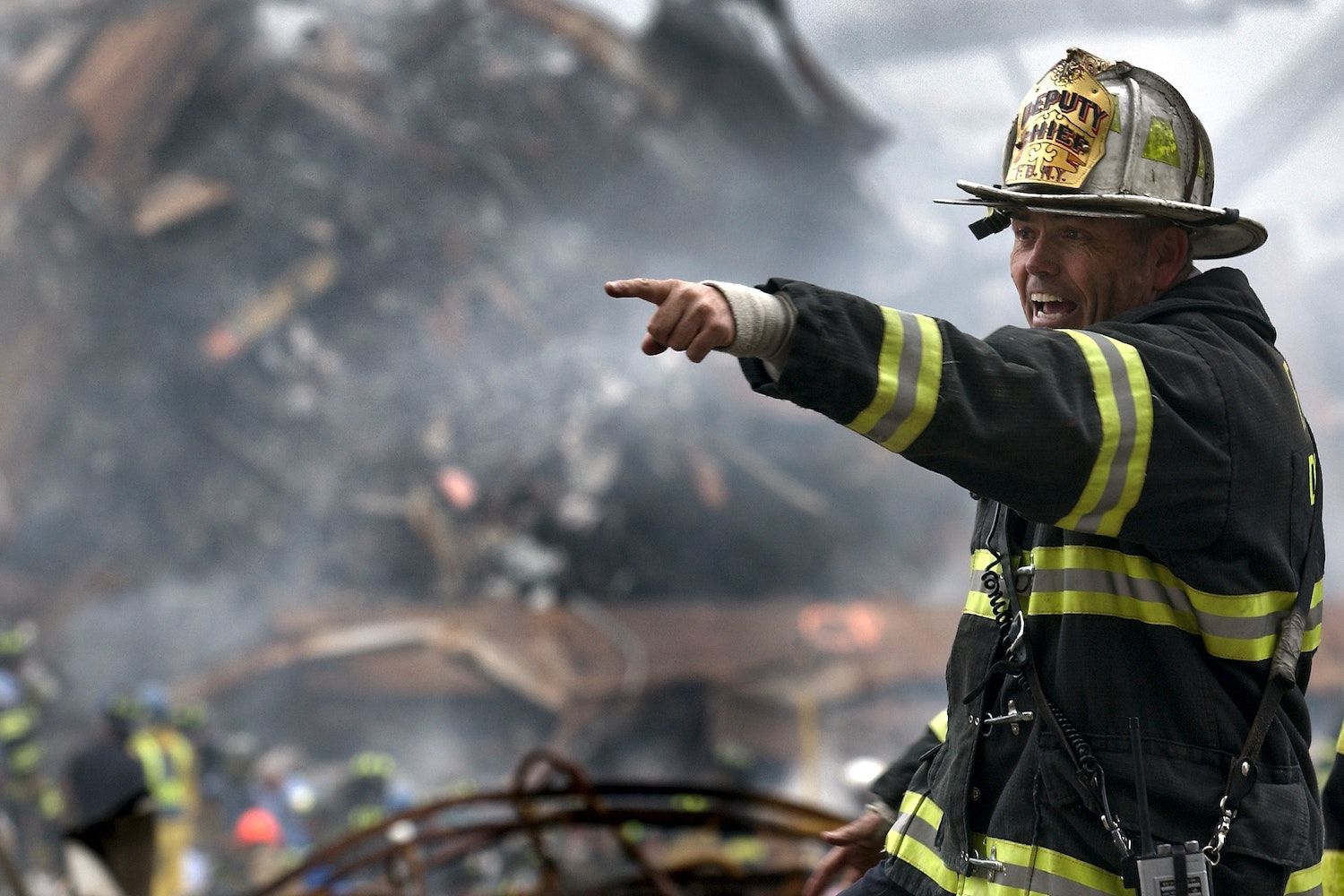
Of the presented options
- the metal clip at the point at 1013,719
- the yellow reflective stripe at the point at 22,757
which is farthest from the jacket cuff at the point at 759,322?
the yellow reflective stripe at the point at 22,757

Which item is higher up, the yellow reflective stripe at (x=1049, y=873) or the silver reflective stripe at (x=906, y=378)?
the silver reflective stripe at (x=906, y=378)

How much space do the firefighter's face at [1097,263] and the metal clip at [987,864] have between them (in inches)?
24.9

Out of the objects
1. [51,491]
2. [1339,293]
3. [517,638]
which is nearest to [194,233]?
[51,491]

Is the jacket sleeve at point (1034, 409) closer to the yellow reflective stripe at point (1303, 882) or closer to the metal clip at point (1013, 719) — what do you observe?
the metal clip at point (1013, 719)

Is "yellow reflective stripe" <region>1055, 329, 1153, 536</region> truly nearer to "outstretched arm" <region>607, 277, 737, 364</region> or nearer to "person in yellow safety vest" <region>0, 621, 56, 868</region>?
"outstretched arm" <region>607, 277, 737, 364</region>

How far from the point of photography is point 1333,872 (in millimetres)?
1787

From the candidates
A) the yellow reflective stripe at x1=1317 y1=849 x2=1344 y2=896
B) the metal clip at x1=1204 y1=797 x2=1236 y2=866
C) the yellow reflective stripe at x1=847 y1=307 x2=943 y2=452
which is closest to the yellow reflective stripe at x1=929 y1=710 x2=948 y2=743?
the metal clip at x1=1204 y1=797 x2=1236 y2=866

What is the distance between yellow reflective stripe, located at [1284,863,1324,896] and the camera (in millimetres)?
1430

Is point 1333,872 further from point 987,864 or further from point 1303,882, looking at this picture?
point 987,864

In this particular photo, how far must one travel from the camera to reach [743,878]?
354 centimetres

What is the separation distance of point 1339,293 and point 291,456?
8750 mm

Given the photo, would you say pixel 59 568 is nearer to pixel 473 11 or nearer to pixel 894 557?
pixel 473 11

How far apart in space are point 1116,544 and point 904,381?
365mm

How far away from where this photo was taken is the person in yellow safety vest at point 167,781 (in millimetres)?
6617
